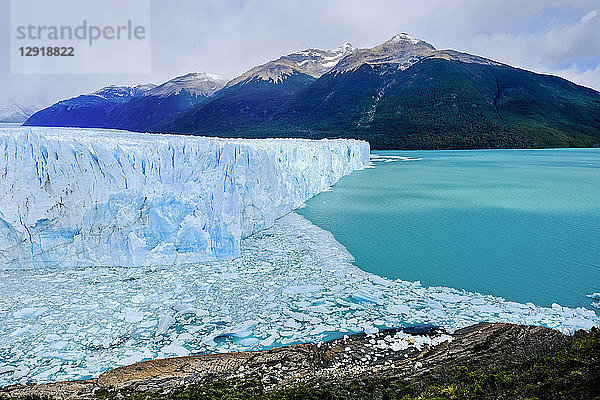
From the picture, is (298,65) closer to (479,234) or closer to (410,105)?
(410,105)

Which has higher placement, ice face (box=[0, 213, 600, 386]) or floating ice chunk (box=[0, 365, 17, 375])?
ice face (box=[0, 213, 600, 386])

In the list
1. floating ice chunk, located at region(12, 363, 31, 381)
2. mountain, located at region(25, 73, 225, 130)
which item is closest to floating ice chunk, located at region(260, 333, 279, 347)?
floating ice chunk, located at region(12, 363, 31, 381)

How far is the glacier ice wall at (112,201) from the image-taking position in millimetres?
5902

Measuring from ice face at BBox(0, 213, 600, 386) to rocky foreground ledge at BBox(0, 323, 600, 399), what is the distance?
225 millimetres

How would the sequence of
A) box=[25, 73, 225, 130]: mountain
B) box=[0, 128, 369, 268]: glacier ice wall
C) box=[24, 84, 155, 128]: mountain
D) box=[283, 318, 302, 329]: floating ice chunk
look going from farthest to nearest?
box=[24, 84, 155, 128]: mountain, box=[25, 73, 225, 130]: mountain, box=[0, 128, 369, 268]: glacier ice wall, box=[283, 318, 302, 329]: floating ice chunk

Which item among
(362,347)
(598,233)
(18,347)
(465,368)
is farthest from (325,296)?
(598,233)

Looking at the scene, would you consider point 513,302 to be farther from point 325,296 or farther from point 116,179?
point 116,179

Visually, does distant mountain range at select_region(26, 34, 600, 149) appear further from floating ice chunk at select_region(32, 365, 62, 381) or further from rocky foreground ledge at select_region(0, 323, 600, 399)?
floating ice chunk at select_region(32, 365, 62, 381)

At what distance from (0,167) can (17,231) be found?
3.49ft

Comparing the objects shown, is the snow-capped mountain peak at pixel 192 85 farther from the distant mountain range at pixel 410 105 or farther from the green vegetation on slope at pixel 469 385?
the green vegetation on slope at pixel 469 385

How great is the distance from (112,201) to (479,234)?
7644 mm

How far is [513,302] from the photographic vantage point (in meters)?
4.77

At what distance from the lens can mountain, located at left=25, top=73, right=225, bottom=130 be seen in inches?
4109

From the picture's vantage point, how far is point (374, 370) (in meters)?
3.24
